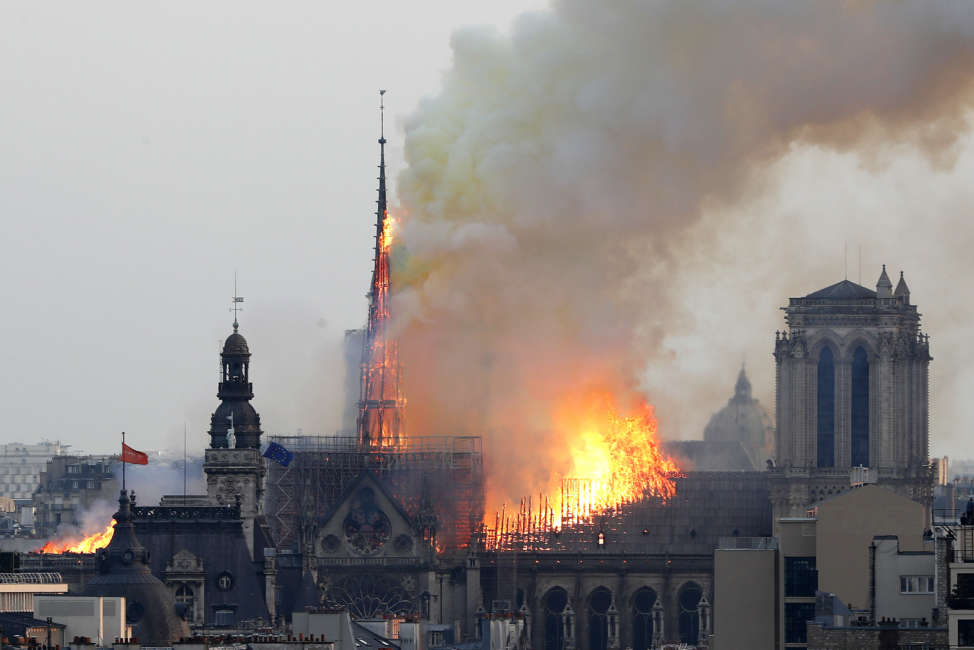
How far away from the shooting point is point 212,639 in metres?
148

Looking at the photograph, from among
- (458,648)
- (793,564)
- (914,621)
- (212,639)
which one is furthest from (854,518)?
(458,648)

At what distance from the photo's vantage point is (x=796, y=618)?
111 metres

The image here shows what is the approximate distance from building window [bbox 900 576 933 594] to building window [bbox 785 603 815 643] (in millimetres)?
3627

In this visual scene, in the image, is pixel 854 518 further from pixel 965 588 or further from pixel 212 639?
pixel 212 639

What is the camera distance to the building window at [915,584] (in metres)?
107

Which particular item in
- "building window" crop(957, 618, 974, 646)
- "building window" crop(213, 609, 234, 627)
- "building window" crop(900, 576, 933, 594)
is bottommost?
"building window" crop(957, 618, 974, 646)

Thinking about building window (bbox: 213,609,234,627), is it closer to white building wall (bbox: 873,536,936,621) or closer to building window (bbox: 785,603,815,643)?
building window (bbox: 785,603,815,643)

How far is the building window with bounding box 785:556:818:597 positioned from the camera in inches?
4432

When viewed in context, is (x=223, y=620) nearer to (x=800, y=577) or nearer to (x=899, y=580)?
(x=800, y=577)

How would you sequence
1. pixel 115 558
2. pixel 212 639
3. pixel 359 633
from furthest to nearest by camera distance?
pixel 115 558 < pixel 359 633 < pixel 212 639

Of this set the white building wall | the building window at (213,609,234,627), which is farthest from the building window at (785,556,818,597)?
the building window at (213,609,234,627)

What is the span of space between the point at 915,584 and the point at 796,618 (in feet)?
15.6

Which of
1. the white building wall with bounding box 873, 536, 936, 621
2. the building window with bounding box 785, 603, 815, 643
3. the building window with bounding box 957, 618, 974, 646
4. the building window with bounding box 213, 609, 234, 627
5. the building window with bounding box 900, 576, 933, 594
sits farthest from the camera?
the building window with bounding box 213, 609, 234, 627

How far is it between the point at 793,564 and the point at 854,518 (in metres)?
3.94
